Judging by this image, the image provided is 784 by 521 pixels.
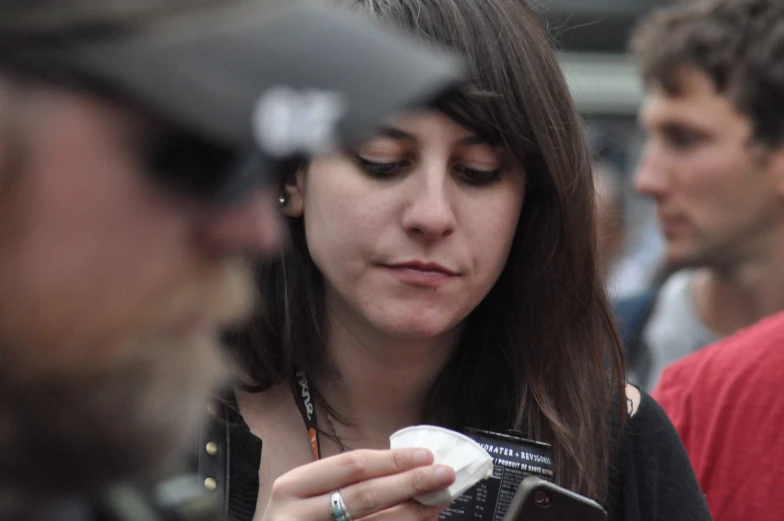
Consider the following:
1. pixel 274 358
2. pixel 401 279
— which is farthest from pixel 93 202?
pixel 274 358

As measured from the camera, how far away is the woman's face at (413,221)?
6.33ft

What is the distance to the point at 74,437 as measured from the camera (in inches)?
33.4

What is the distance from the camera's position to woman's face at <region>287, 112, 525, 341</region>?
1930 millimetres

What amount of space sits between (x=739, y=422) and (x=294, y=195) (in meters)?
0.98

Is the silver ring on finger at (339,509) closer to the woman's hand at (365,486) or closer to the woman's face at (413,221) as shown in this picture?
the woman's hand at (365,486)

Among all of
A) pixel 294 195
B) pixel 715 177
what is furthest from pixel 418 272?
pixel 715 177

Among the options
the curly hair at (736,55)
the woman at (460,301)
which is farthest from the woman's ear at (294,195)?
the curly hair at (736,55)

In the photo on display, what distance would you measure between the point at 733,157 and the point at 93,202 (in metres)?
3.21

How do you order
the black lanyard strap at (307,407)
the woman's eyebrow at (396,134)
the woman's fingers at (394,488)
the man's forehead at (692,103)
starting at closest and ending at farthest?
the woman's fingers at (394,488) → the woman's eyebrow at (396,134) → the black lanyard strap at (307,407) → the man's forehead at (692,103)

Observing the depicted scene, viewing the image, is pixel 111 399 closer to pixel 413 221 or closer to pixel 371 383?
pixel 413 221

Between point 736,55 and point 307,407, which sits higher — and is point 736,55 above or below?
above

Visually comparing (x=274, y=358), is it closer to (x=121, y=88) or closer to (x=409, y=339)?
(x=409, y=339)

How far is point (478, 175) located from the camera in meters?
1.99

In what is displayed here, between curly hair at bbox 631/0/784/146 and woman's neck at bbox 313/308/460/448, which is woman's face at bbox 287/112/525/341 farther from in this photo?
curly hair at bbox 631/0/784/146
